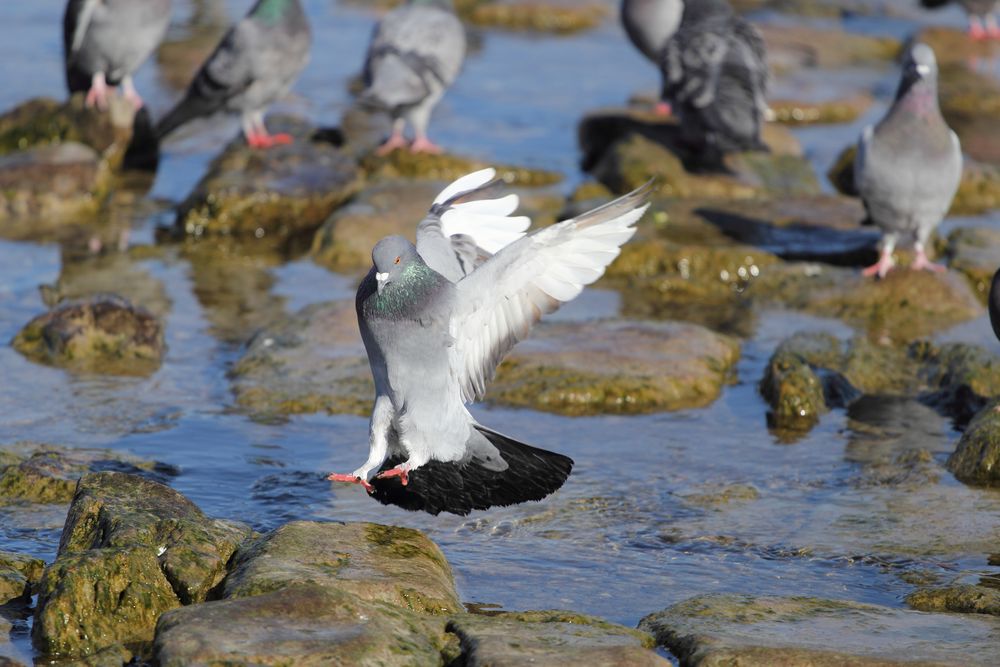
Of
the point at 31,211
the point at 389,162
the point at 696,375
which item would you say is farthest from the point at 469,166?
the point at 696,375

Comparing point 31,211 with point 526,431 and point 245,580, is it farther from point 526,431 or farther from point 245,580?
point 245,580

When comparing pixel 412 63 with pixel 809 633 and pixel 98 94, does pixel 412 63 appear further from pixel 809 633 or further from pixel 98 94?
pixel 809 633

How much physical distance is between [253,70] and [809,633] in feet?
25.7

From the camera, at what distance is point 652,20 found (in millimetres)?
12781

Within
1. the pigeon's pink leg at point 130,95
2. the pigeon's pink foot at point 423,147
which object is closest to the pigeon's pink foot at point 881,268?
the pigeon's pink foot at point 423,147

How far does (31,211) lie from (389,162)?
8.91 feet

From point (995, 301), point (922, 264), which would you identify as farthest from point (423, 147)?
point (995, 301)

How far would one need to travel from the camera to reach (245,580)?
4.37 meters

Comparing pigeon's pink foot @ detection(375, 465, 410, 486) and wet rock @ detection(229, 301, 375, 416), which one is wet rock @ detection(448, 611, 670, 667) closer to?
pigeon's pink foot @ detection(375, 465, 410, 486)

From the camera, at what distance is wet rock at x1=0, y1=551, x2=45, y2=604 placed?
4.61 meters

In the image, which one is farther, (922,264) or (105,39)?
(105,39)

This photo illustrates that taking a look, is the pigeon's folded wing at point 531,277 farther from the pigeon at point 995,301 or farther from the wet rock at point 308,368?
the pigeon at point 995,301

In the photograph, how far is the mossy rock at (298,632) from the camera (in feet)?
12.7

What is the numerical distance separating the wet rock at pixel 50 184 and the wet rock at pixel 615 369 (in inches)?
173
